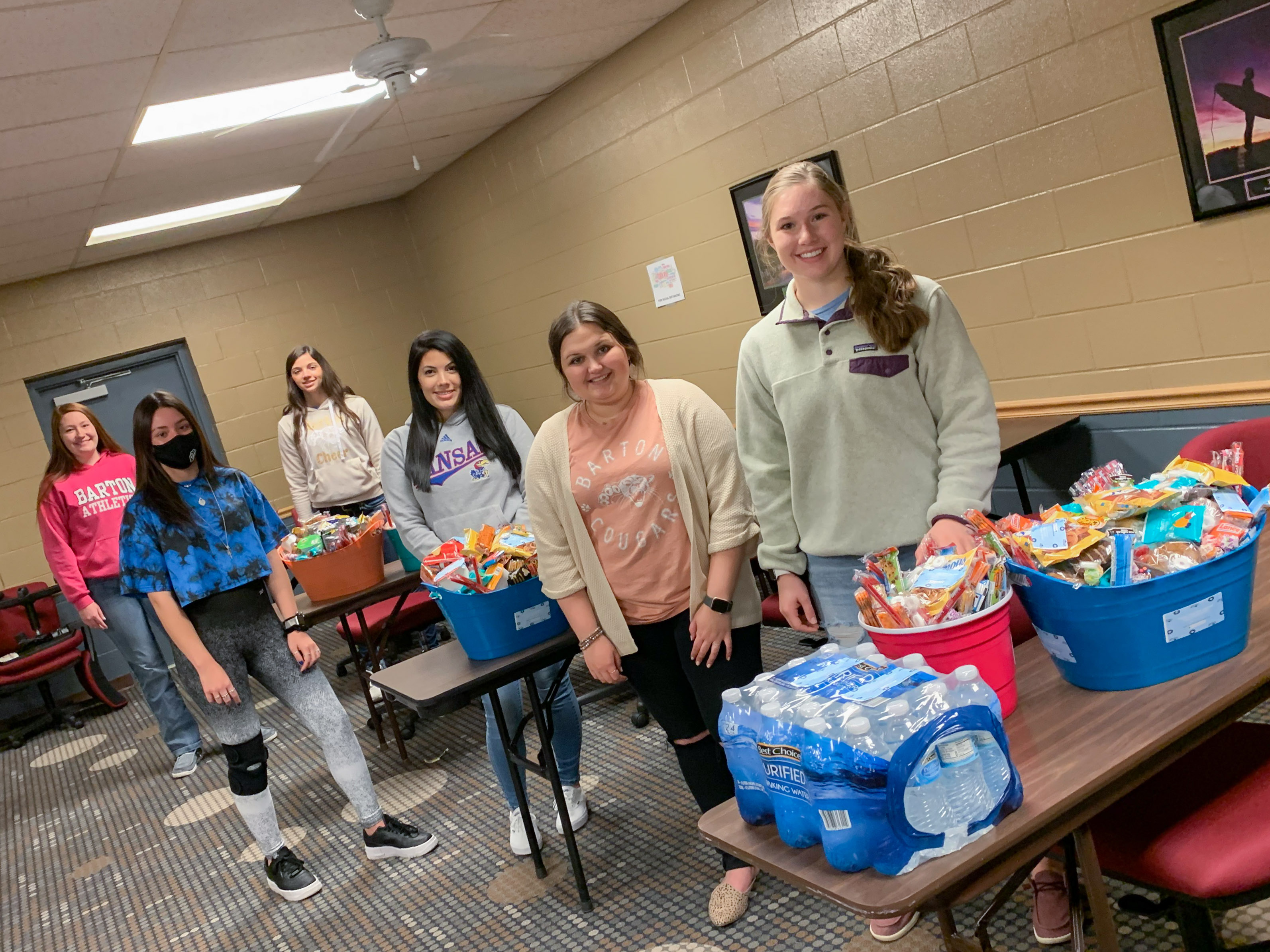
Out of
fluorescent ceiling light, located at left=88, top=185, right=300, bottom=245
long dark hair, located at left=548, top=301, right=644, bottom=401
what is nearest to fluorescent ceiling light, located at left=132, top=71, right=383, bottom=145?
fluorescent ceiling light, located at left=88, top=185, right=300, bottom=245

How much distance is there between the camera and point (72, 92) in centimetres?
362

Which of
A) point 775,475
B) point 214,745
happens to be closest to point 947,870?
point 775,475

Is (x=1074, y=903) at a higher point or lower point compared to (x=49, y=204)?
lower

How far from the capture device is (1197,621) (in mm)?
1338

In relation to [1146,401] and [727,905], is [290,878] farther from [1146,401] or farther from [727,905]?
[1146,401]

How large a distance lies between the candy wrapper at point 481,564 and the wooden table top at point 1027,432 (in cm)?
155

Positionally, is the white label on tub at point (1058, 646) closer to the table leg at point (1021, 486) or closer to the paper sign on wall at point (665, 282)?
the table leg at point (1021, 486)

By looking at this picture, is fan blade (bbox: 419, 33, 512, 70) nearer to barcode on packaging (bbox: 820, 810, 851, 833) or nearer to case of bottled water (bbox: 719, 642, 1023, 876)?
case of bottled water (bbox: 719, 642, 1023, 876)

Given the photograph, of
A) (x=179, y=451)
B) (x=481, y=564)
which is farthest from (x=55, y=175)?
(x=481, y=564)

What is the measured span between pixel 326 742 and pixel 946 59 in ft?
10.1

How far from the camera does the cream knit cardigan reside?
7.14 ft

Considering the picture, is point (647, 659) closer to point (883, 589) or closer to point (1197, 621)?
point (883, 589)

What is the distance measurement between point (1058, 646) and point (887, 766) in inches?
18.9

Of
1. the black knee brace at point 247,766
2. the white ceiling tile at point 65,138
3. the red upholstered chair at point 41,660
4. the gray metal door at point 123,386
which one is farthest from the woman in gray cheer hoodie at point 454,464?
the gray metal door at point 123,386
